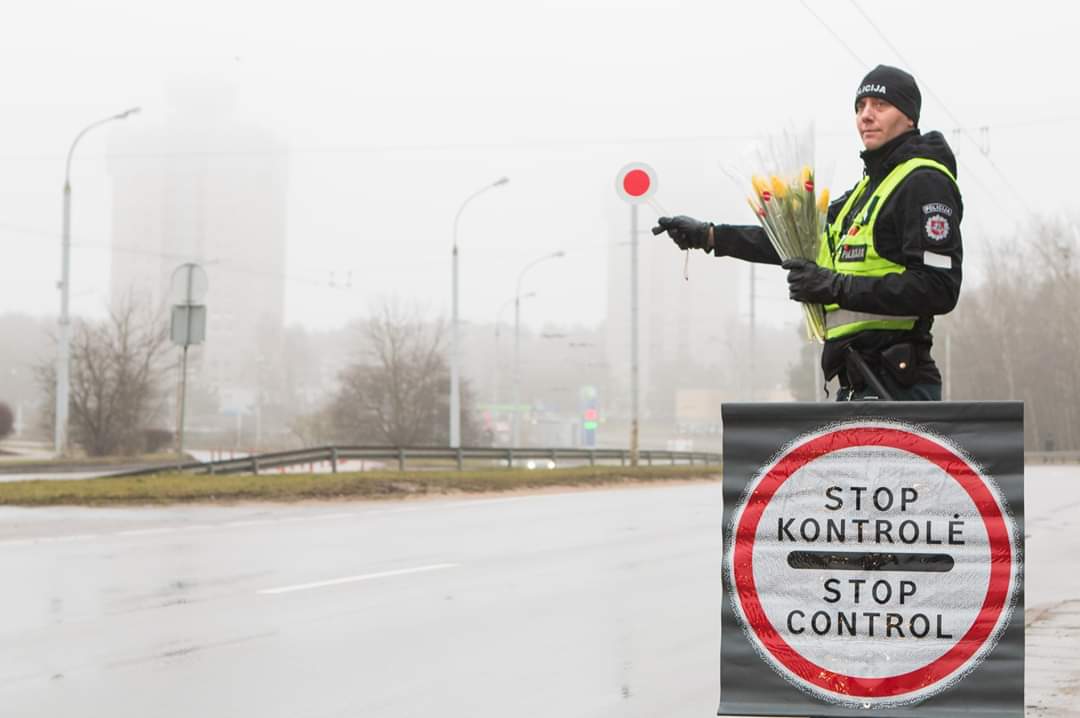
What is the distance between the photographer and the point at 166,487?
20469 millimetres

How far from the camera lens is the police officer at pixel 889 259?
3674 millimetres

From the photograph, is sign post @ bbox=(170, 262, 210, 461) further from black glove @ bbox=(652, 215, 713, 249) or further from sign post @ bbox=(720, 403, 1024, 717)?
sign post @ bbox=(720, 403, 1024, 717)

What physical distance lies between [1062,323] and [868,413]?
289 ft

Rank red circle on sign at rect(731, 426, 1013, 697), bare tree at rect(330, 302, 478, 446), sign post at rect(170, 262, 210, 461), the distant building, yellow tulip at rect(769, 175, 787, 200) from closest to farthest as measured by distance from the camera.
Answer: red circle on sign at rect(731, 426, 1013, 697), yellow tulip at rect(769, 175, 787, 200), sign post at rect(170, 262, 210, 461), bare tree at rect(330, 302, 478, 446), the distant building

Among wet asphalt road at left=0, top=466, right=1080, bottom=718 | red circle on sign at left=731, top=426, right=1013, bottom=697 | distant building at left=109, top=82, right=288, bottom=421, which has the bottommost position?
wet asphalt road at left=0, top=466, right=1080, bottom=718

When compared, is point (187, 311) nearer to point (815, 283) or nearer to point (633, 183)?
point (633, 183)

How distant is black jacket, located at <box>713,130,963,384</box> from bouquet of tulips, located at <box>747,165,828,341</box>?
3.7 inches

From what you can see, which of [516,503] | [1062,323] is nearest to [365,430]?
[516,503]

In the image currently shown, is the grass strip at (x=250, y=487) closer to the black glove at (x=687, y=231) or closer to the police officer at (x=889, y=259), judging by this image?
the black glove at (x=687, y=231)

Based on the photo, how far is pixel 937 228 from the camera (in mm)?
3664

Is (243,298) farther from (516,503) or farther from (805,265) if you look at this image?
(805,265)

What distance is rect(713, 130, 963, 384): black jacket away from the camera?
3662mm

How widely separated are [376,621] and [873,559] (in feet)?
17.7

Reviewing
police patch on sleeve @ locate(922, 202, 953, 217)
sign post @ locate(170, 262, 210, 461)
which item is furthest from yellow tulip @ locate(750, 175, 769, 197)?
sign post @ locate(170, 262, 210, 461)
